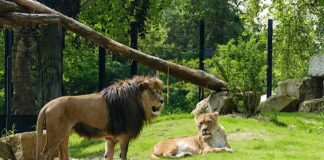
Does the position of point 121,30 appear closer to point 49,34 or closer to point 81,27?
point 49,34

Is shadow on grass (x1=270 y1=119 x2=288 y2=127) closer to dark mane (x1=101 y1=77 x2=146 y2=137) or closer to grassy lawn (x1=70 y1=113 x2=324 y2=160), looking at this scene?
grassy lawn (x1=70 y1=113 x2=324 y2=160)

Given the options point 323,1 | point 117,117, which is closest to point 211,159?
point 117,117

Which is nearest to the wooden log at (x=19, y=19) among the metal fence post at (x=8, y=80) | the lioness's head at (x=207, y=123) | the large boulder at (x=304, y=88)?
the lioness's head at (x=207, y=123)

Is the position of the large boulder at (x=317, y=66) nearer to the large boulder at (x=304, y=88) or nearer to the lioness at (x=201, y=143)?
the large boulder at (x=304, y=88)

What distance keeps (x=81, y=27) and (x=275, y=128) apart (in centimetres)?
482

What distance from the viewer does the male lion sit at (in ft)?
30.2

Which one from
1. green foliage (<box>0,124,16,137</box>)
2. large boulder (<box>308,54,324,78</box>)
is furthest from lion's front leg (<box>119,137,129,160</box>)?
large boulder (<box>308,54,324,78</box>)

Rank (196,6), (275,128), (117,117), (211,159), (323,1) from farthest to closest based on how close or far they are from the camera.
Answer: (196,6) < (323,1) < (275,128) < (211,159) < (117,117)

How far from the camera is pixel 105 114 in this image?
9336 millimetres

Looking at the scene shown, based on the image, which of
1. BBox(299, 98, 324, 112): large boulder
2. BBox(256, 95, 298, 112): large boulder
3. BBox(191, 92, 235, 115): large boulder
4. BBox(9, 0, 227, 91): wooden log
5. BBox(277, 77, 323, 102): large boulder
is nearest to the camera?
BBox(9, 0, 227, 91): wooden log

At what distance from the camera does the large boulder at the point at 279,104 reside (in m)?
18.3

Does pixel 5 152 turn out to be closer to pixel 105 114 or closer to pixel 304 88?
pixel 105 114

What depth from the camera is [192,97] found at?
25.8m

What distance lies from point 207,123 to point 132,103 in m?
2.08
